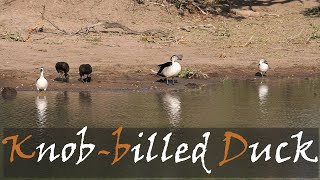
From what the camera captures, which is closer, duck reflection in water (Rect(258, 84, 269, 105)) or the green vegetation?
duck reflection in water (Rect(258, 84, 269, 105))

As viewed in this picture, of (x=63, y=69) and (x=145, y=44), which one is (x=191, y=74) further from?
(x=145, y=44)

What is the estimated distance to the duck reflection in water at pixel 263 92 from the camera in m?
21.2

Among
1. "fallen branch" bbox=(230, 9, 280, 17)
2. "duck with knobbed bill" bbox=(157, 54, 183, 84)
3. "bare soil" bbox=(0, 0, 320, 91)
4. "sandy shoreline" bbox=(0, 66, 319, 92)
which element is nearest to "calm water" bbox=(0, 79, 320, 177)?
"sandy shoreline" bbox=(0, 66, 319, 92)

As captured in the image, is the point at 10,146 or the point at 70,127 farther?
the point at 70,127

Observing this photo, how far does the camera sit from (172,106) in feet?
66.0

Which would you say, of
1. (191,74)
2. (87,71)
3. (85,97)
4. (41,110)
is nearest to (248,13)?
(191,74)

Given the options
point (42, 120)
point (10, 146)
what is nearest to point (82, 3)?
point (42, 120)

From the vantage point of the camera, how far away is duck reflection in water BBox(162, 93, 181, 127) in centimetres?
1819

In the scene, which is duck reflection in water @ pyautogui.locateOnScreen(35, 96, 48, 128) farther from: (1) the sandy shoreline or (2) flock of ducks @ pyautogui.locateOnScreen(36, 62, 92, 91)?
(1) the sandy shoreline

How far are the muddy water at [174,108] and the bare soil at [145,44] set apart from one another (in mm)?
1518

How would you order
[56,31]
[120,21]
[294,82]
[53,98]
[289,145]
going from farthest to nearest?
[120,21] → [56,31] → [294,82] → [53,98] → [289,145]

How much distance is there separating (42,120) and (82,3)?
67.5 feet

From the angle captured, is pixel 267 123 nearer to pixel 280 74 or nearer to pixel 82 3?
pixel 280 74

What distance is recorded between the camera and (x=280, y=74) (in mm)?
26516
